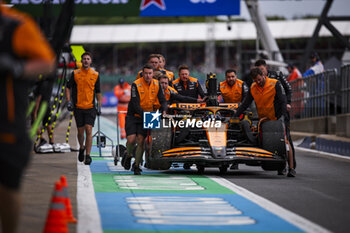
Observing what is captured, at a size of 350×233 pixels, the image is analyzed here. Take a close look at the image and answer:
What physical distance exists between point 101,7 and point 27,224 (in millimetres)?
26334

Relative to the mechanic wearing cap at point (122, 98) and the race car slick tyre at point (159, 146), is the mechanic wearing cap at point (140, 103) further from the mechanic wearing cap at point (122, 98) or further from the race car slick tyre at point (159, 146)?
the mechanic wearing cap at point (122, 98)

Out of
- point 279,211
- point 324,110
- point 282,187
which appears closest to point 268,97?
point 282,187

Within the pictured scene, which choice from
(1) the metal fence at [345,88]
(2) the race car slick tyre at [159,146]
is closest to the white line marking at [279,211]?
(2) the race car slick tyre at [159,146]

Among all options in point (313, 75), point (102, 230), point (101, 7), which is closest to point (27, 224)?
point (102, 230)

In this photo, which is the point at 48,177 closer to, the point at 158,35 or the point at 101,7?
the point at 101,7

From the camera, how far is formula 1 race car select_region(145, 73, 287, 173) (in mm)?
14133

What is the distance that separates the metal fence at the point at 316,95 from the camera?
23.5 m

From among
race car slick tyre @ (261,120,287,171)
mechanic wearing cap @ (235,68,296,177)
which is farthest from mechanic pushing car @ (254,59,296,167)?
race car slick tyre @ (261,120,287,171)

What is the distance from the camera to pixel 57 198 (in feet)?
23.4

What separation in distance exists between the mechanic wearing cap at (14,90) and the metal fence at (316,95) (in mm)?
17596

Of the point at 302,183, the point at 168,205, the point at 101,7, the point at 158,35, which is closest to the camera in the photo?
the point at 168,205

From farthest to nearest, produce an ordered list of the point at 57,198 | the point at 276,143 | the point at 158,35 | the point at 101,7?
the point at 158,35 < the point at 101,7 < the point at 276,143 < the point at 57,198

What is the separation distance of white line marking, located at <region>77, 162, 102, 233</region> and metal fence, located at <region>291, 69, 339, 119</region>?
11.3 meters

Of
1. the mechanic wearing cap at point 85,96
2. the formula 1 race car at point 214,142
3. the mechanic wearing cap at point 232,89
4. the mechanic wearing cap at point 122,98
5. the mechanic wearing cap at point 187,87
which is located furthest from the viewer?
the mechanic wearing cap at point 122,98
